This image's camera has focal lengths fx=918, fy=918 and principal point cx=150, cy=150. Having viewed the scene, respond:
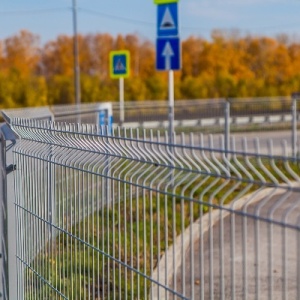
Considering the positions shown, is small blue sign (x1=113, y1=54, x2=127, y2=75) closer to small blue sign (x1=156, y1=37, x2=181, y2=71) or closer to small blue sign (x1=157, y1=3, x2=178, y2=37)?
small blue sign (x1=156, y1=37, x2=181, y2=71)

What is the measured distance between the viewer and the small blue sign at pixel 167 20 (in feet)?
47.8

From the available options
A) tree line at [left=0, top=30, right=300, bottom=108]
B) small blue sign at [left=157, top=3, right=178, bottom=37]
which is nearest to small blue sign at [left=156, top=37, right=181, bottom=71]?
small blue sign at [left=157, top=3, right=178, bottom=37]

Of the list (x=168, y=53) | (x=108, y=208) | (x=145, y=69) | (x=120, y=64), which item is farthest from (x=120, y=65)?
(x=145, y=69)

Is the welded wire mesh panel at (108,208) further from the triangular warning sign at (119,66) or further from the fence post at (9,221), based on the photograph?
the triangular warning sign at (119,66)

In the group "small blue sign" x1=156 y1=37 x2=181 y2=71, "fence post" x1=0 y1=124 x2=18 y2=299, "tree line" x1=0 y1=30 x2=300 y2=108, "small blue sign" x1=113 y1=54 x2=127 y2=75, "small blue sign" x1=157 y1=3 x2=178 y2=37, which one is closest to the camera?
"fence post" x1=0 y1=124 x2=18 y2=299

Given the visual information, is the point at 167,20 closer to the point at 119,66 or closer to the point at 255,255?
the point at 119,66

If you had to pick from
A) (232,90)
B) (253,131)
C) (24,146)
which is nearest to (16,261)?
(24,146)

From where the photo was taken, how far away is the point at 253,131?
26422mm

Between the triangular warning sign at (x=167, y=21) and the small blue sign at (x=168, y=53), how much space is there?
21cm

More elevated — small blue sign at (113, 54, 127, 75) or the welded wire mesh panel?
small blue sign at (113, 54, 127, 75)

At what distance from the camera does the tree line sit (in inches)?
1993

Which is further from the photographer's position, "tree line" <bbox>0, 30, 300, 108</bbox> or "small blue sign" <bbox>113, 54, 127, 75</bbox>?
"tree line" <bbox>0, 30, 300, 108</bbox>

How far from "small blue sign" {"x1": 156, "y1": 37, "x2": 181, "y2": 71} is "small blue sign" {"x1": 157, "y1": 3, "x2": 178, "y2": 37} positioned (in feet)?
0.37

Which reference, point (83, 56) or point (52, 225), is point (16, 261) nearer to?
point (52, 225)
